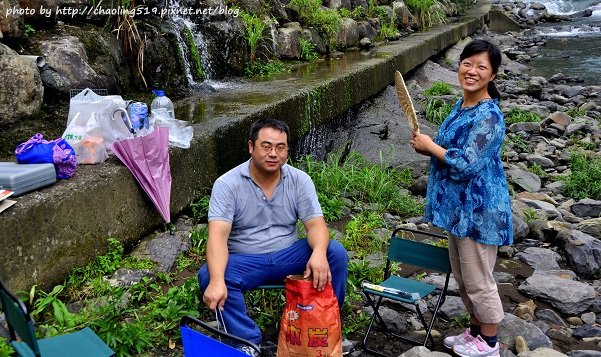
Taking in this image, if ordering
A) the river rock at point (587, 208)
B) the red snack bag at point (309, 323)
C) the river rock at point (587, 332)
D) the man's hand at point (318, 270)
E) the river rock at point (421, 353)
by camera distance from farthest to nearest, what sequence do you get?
the river rock at point (587, 208) → the river rock at point (587, 332) → the river rock at point (421, 353) → the man's hand at point (318, 270) → the red snack bag at point (309, 323)

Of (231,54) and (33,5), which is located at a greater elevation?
(33,5)

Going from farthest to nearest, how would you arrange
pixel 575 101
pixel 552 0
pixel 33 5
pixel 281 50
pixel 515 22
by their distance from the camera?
1. pixel 552 0
2. pixel 515 22
3. pixel 575 101
4. pixel 281 50
5. pixel 33 5

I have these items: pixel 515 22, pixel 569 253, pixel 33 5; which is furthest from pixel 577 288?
pixel 515 22

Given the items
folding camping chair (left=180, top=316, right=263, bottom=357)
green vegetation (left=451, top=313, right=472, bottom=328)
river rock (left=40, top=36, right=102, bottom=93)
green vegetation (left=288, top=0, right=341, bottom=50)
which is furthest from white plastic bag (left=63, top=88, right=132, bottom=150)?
green vegetation (left=288, top=0, right=341, bottom=50)

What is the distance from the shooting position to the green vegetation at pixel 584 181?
7246 millimetres

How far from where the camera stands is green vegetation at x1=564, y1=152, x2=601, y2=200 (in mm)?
7246

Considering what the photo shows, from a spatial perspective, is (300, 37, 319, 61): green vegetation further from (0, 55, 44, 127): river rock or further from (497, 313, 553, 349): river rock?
(497, 313, 553, 349): river rock

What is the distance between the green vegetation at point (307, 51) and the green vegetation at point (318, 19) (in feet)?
2.56

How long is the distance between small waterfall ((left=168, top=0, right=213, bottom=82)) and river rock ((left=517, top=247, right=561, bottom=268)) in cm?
420

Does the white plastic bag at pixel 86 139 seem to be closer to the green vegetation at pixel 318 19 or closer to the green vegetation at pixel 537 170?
the green vegetation at pixel 537 170

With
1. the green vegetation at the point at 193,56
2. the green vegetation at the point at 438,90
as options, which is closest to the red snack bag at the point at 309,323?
the green vegetation at the point at 193,56

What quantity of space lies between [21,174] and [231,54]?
202 inches

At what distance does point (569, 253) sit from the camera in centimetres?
534

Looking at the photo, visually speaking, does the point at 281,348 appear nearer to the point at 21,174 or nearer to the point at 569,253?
the point at 21,174
